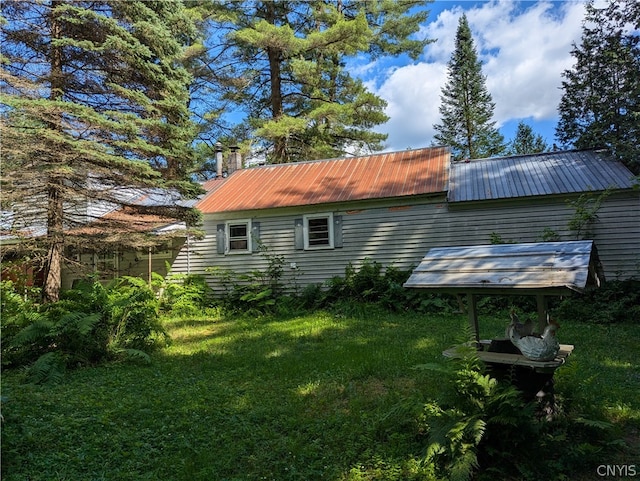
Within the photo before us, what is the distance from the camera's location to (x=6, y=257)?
9633 millimetres

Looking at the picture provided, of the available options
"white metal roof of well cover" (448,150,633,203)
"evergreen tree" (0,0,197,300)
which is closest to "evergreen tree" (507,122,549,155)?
"white metal roof of well cover" (448,150,633,203)

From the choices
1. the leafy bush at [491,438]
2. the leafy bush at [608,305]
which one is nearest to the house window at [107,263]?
the leafy bush at [491,438]

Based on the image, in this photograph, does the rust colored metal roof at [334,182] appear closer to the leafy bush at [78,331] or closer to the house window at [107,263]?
the house window at [107,263]

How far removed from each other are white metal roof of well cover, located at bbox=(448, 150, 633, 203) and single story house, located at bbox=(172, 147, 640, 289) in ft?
0.09

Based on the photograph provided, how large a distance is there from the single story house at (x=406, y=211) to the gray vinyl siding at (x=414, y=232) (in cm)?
3

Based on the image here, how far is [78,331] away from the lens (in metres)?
5.70

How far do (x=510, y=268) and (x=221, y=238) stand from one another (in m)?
10.2

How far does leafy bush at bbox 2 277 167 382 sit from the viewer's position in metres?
5.45

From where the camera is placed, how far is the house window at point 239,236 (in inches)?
481

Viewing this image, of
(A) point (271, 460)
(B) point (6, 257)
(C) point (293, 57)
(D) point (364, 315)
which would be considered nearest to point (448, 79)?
(C) point (293, 57)

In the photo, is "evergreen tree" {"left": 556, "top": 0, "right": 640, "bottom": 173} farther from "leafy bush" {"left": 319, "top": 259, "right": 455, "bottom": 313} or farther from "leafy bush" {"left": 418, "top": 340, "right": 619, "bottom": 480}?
"leafy bush" {"left": 418, "top": 340, "right": 619, "bottom": 480}

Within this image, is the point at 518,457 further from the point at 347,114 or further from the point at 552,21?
the point at 347,114

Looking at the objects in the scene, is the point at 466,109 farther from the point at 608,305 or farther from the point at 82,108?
the point at 82,108

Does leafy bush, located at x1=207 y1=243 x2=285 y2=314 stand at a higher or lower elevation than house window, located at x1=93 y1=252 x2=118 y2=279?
lower
